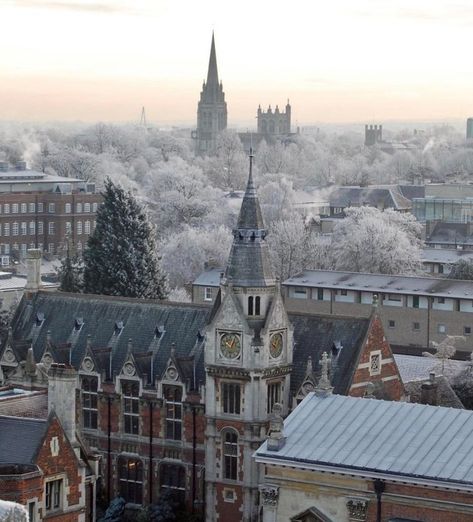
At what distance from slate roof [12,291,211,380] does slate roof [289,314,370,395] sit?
4.32 meters

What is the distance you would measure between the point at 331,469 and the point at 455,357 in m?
59.1

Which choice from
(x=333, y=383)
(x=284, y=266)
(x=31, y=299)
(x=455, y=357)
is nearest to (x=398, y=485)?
(x=333, y=383)

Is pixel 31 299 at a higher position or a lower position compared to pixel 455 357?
higher

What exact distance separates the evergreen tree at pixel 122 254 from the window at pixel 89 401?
1086 inches

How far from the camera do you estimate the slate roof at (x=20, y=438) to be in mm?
53281

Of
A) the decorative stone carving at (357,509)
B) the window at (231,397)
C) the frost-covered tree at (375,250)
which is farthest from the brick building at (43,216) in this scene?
the decorative stone carving at (357,509)

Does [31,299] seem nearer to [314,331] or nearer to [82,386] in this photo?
[82,386]

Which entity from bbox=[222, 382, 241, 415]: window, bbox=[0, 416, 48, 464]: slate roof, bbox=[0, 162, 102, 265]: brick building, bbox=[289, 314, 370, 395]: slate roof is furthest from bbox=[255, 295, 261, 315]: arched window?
bbox=[0, 162, 102, 265]: brick building

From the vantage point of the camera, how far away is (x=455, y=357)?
364ft

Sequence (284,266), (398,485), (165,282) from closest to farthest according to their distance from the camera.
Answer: (398,485) → (165,282) → (284,266)

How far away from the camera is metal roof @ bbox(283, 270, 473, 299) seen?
4658 inches

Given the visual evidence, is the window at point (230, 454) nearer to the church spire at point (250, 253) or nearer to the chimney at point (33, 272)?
the church spire at point (250, 253)

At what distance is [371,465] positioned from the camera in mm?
52812

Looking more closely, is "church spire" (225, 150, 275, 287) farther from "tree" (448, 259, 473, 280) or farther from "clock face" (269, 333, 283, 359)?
"tree" (448, 259, 473, 280)
